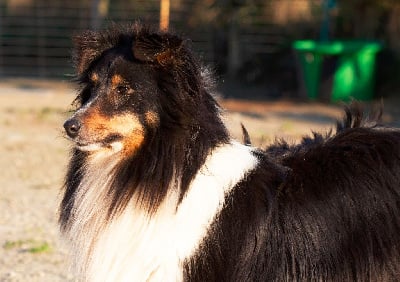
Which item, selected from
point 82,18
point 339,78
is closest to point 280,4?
point 339,78

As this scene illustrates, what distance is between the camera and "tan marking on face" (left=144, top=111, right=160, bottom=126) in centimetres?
401

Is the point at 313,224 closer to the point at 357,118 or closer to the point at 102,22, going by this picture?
the point at 357,118

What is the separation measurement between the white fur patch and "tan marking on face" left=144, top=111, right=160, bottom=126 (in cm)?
29

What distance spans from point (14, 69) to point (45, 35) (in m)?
→ 1.04

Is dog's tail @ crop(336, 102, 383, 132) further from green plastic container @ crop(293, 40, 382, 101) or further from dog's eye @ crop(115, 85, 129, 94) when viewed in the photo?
green plastic container @ crop(293, 40, 382, 101)

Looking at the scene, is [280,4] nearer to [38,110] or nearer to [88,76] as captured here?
[38,110]

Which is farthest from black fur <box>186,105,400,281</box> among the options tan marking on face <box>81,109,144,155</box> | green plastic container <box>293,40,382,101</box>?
green plastic container <box>293,40,382,101</box>

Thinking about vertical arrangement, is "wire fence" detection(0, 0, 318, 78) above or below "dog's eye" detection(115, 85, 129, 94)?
below

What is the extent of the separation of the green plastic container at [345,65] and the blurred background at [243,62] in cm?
2

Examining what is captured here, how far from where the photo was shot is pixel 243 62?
17.4 m

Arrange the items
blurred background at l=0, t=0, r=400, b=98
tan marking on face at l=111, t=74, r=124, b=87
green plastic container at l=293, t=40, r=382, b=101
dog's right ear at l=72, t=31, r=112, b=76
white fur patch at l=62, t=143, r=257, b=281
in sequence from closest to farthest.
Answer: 1. white fur patch at l=62, t=143, r=257, b=281
2. tan marking on face at l=111, t=74, r=124, b=87
3. dog's right ear at l=72, t=31, r=112, b=76
4. green plastic container at l=293, t=40, r=382, b=101
5. blurred background at l=0, t=0, r=400, b=98

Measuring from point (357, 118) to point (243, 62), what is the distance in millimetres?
12817

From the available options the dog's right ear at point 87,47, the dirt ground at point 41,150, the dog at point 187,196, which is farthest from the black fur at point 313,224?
the dog's right ear at point 87,47

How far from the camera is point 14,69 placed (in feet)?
62.1
